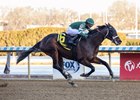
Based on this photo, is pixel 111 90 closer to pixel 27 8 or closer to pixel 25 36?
pixel 25 36

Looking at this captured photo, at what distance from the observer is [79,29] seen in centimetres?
1416

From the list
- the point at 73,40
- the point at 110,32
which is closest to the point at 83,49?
the point at 73,40

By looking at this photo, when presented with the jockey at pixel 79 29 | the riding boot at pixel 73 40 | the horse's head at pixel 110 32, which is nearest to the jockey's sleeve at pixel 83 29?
the jockey at pixel 79 29

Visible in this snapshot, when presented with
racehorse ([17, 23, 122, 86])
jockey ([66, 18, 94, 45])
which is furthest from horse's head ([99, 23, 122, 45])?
jockey ([66, 18, 94, 45])

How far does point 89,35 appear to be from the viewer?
47.6 ft

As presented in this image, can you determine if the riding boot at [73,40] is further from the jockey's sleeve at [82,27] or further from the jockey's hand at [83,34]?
the jockey's sleeve at [82,27]

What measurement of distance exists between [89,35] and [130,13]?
68831 mm

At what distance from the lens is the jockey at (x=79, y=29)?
46.4 feet

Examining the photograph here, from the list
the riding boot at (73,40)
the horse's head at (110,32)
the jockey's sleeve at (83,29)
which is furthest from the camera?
the horse's head at (110,32)

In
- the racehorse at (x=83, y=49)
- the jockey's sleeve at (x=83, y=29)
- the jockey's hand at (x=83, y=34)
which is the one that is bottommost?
the racehorse at (x=83, y=49)

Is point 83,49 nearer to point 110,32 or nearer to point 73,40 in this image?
→ point 73,40

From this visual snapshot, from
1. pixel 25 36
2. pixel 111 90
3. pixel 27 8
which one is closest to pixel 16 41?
pixel 25 36

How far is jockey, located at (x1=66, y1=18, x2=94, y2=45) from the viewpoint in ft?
46.4

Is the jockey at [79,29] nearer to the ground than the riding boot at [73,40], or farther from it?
farther from it
